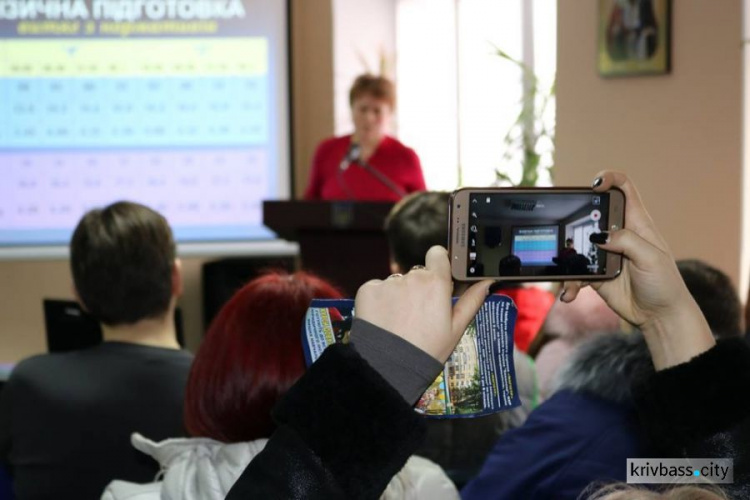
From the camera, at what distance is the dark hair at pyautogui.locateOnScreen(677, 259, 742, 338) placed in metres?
1.63

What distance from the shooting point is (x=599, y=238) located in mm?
925

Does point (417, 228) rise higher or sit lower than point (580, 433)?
higher

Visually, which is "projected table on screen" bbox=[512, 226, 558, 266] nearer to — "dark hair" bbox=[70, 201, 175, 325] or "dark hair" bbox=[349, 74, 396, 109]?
"dark hair" bbox=[70, 201, 175, 325]

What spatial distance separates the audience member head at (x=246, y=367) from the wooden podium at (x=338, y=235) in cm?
192

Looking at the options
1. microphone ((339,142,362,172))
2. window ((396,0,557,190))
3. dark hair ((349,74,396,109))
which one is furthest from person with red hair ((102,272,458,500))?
window ((396,0,557,190))

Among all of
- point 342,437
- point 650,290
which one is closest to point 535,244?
point 650,290

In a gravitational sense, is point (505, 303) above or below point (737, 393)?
above

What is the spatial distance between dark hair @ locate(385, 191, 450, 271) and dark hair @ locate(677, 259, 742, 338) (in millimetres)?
540

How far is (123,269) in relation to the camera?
85.8 inches

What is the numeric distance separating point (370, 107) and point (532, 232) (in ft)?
10.6

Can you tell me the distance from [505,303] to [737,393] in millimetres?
266

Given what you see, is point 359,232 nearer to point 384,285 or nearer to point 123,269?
point 123,269

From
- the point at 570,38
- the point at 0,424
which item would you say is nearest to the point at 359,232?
the point at 570,38

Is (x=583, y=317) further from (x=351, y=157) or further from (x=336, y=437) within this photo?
(x=351, y=157)
